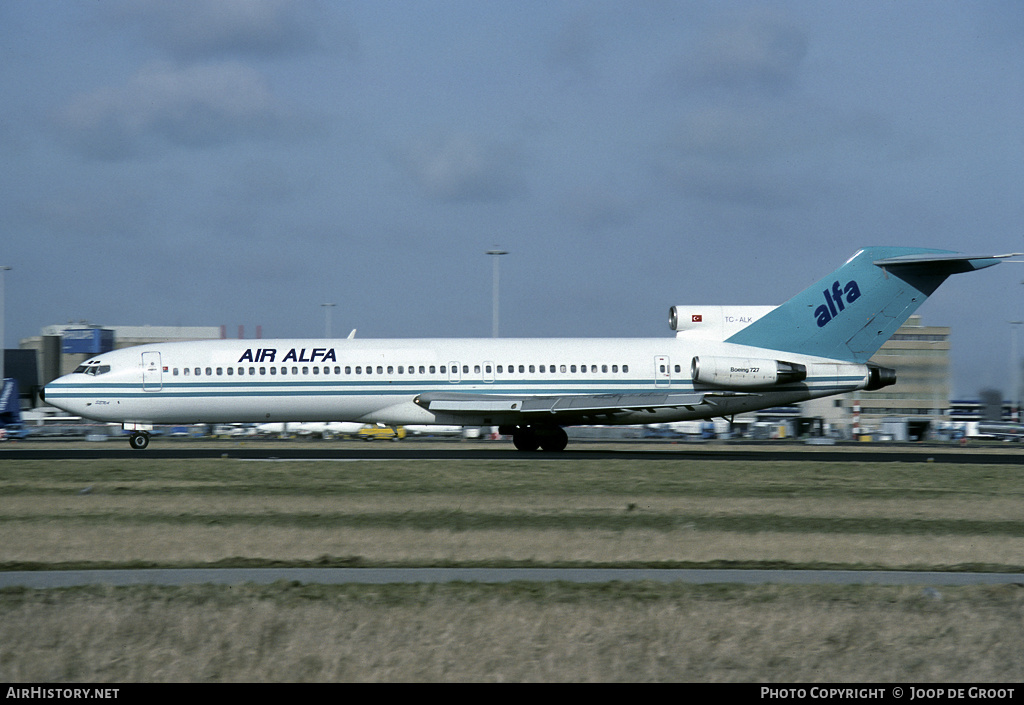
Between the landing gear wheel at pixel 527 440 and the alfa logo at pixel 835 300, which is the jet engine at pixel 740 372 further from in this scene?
the landing gear wheel at pixel 527 440

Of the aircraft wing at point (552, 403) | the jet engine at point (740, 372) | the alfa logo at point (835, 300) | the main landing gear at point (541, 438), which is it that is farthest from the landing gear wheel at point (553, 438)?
the alfa logo at point (835, 300)

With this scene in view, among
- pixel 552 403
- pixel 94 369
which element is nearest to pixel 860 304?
pixel 552 403

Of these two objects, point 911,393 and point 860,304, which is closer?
point 860,304

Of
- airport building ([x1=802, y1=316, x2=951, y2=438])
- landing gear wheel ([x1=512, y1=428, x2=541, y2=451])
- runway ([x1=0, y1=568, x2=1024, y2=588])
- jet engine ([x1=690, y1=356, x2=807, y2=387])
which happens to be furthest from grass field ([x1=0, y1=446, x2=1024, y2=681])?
airport building ([x1=802, y1=316, x2=951, y2=438])

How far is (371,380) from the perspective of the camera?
3672 centimetres

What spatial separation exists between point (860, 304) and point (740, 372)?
5140 millimetres

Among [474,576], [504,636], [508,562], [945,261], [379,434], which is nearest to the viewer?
[504,636]

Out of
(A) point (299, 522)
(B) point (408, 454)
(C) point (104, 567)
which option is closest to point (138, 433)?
(B) point (408, 454)

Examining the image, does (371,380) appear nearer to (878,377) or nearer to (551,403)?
(551,403)

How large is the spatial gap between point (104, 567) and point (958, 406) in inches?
4296

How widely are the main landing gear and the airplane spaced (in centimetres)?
5

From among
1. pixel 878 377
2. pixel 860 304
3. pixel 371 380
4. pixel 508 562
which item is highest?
pixel 860 304

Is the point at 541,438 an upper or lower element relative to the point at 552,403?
lower
